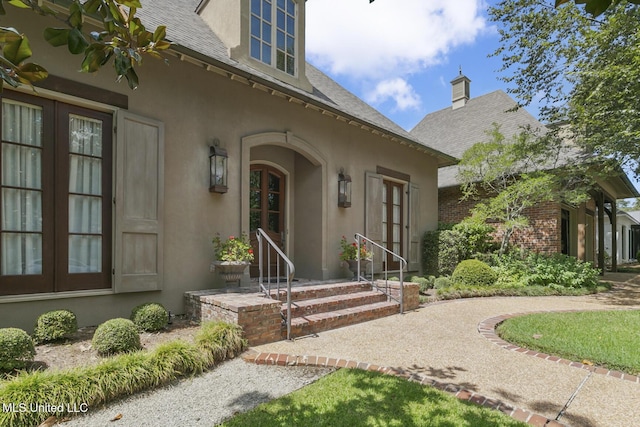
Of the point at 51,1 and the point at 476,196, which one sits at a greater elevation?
the point at 51,1

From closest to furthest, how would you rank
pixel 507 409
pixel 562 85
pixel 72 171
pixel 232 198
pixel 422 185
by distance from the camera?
pixel 507 409
pixel 72 171
pixel 232 198
pixel 562 85
pixel 422 185

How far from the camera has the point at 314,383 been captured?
3.36 m

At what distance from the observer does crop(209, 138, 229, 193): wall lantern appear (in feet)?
18.7

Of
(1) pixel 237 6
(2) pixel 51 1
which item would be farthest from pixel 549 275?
(2) pixel 51 1

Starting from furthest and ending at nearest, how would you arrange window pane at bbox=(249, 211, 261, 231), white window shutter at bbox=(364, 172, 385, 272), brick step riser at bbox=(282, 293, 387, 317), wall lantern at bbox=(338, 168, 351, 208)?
white window shutter at bbox=(364, 172, 385, 272)
wall lantern at bbox=(338, 168, 351, 208)
window pane at bbox=(249, 211, 261, 231)
brick step riser at bbox=(282, 293, 387, 317)

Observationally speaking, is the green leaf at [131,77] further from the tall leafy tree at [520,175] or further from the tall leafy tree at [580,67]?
the tall leafy tree at [520,175]

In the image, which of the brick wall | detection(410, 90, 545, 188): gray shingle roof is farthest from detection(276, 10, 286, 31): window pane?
detection(410, 90, 545, 188): gray shingle roof

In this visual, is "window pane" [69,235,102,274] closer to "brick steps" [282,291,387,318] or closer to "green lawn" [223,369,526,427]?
"brick steps" [282,291,387,318]

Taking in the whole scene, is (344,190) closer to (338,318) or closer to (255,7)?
(338,318)

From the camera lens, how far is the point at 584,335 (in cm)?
492

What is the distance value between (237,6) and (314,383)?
6.60m

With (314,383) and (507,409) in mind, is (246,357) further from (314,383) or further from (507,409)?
(507,409)

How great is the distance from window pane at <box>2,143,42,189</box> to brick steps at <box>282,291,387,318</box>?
11.4ft

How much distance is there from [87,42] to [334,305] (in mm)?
4703
